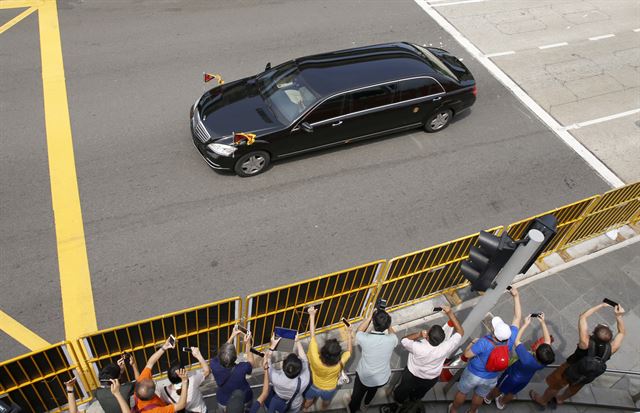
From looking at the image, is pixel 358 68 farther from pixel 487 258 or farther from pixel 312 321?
pixel 312 321

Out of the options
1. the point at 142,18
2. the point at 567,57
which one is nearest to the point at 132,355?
the point at 142,18

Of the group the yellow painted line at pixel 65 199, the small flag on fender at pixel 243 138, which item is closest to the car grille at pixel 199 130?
the small flag on fender at pixel 243 138

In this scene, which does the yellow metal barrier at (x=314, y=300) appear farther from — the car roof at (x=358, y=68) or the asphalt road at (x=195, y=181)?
the car roof at (x=358, y=68)

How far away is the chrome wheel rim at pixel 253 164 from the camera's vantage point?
944 cm

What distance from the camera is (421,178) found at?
10.3m

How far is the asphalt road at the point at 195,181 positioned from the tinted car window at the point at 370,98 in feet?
3.40

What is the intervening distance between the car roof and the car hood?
1043 millimetres

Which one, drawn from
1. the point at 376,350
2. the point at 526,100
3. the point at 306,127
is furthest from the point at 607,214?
the point at 376,350

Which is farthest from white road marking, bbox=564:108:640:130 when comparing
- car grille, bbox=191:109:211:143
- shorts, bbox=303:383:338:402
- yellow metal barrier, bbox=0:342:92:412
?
yellow metal barrier, bbox=0:342:92:412

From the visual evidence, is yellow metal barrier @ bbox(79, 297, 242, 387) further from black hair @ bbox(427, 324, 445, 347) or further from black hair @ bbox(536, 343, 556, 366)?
black hair @ bbox(536, 343, 556, 366)

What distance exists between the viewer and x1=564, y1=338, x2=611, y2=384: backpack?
5902mm

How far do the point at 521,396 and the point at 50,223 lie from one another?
25.0 feet

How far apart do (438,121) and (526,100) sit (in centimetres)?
296

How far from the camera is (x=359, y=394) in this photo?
611 cm
